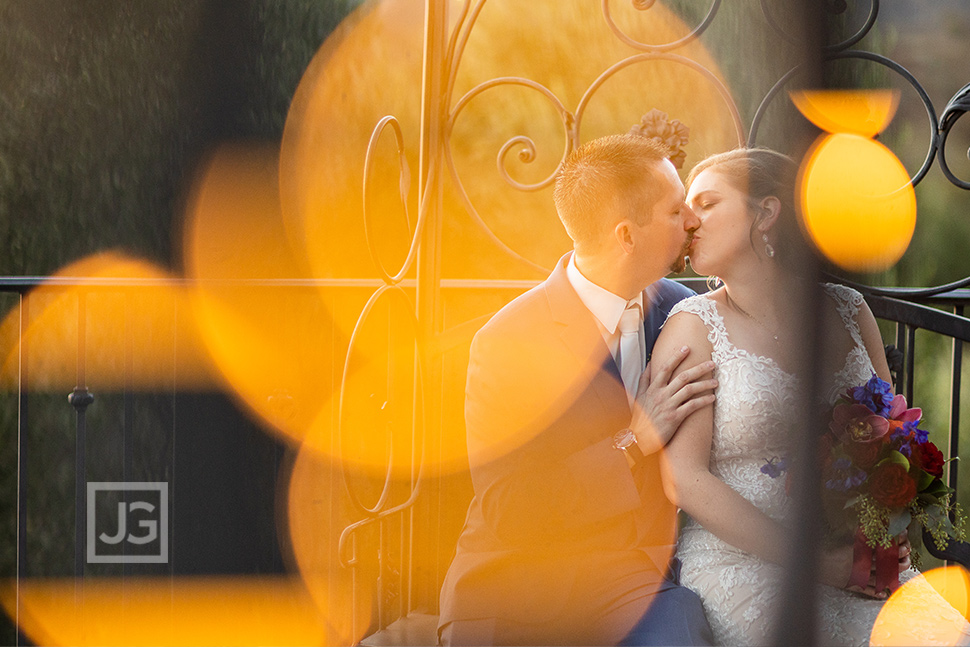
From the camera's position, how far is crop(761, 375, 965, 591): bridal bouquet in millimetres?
1493

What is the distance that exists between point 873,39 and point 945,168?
201cm

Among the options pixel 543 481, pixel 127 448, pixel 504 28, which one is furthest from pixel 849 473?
pixel 504 28

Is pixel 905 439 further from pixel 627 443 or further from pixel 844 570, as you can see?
pixel 627 443

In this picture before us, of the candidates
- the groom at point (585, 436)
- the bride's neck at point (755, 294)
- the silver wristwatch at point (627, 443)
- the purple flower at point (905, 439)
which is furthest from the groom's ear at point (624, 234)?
the purple flower at point (905, 439)

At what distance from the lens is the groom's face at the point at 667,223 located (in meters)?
1.76

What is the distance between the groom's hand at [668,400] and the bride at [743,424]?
3 centimetres

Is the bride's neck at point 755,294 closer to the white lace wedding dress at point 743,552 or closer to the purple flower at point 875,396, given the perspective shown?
the white lace wedding dress at point 743,552

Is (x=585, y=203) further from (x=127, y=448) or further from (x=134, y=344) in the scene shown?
(x=134, y=344)

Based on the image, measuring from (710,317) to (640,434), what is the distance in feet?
1.04

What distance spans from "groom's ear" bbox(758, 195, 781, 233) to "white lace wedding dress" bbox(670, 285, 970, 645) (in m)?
0.20

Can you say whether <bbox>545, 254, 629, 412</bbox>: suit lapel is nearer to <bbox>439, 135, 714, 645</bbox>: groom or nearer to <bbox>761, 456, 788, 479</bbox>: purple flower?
<bbox>439, 135, 714, 645</bbox>: groom

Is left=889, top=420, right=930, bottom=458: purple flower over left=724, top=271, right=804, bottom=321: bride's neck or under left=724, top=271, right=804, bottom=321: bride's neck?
under

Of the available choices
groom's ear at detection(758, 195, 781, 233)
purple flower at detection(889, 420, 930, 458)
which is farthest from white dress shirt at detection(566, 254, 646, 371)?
purple flower at detection(889, 420, 930, 458)

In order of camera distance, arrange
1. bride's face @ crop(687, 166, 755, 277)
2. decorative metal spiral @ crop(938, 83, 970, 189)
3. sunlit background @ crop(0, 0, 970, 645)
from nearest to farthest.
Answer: bride's face @ crop(687, 166, 755, 277) → decorative metal spiral @ crop(938, 83, 970, 189) → sunlit background @ crop(0, 0, 970, 645)
